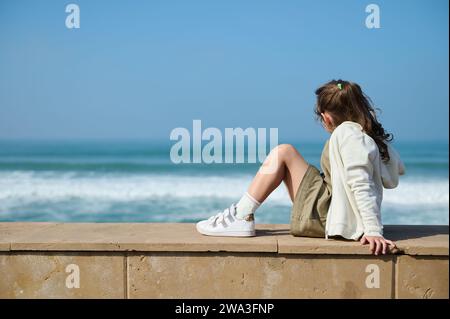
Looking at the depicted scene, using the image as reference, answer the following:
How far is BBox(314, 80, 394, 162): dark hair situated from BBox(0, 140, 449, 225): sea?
8.93m

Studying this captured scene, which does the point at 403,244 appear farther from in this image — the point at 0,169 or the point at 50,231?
the point at 0,169

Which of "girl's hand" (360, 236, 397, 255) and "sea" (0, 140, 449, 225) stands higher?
"sea" (0, 140, 449, 225)

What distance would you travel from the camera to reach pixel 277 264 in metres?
3.14

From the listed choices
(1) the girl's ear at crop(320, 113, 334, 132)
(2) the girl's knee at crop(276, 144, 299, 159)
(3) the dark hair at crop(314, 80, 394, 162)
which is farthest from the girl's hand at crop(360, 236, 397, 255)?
(1) the girl's ear at crop(320, 113, 334, 132)

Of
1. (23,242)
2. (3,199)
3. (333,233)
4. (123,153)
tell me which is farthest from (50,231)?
(123,153)

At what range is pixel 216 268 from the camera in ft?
10.4

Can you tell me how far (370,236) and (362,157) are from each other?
0.45 metres

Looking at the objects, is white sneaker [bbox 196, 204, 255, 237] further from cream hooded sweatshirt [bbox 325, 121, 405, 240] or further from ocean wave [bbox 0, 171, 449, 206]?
ocean wave [bbox 0, 171, 449, 206]

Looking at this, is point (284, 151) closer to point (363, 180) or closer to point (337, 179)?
point (337, 179)

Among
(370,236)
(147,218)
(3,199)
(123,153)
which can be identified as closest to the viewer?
(370,236)

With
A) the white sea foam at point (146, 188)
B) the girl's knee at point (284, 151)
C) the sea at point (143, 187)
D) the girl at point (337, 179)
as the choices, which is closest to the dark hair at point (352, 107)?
the girl at point (337, 179)

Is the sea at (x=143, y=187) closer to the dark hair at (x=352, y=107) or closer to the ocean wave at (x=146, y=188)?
the ocean wave at (x=146, y=188)

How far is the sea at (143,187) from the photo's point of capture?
13.2 m

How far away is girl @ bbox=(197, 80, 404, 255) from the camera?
3.15m
